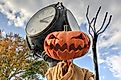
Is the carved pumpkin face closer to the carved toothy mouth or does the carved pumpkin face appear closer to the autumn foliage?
the carved toothy mouth

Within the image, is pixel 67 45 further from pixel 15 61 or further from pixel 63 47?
pixel 15 61

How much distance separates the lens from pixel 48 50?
439cm

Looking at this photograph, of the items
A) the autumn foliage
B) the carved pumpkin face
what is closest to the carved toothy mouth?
the carved pumpkin face

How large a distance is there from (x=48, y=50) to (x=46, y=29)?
1888 mm

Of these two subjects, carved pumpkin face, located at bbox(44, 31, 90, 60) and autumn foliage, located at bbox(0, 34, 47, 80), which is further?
autumn foliage, located at bbox(0, 34, 47, 80)

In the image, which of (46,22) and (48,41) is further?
(46,22)

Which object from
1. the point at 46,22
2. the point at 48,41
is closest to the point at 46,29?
the point at 46,22

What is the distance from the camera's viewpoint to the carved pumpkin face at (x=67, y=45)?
4301 millimetres

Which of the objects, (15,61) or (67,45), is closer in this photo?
(67,45)

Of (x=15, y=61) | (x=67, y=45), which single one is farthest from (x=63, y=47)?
(x=15, y=61)

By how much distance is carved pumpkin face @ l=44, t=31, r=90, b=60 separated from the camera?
14.1 ft

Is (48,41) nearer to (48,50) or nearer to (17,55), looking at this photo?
(48,50)

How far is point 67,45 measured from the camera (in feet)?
14.2

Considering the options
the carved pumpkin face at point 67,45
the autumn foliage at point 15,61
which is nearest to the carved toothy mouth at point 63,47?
the carved pumpkin face at point 67,45
